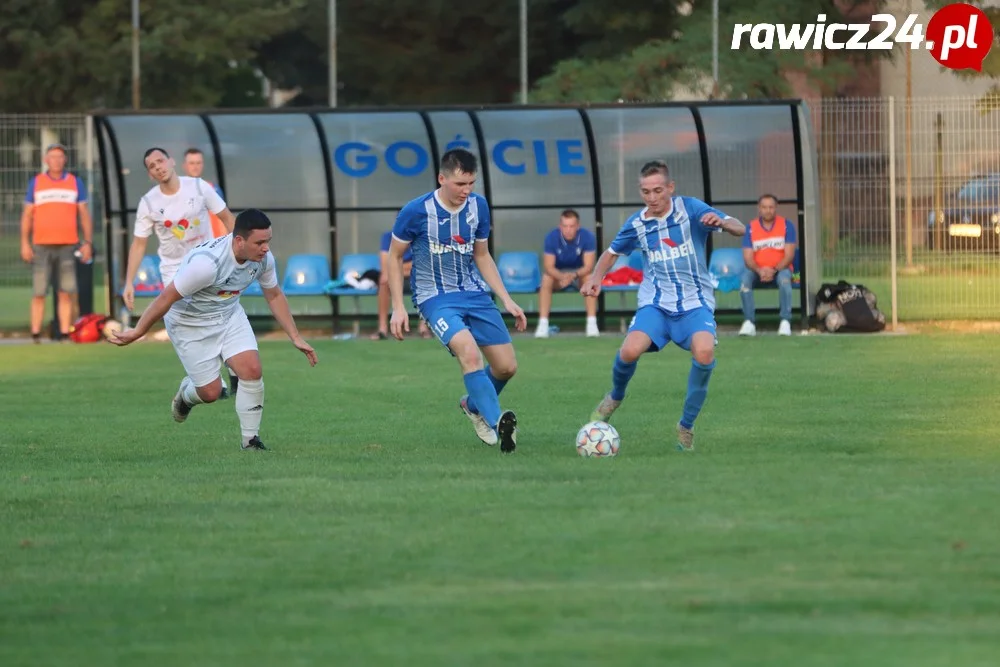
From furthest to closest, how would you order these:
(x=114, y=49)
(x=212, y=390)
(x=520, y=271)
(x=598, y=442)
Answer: (x=114, y=49) → (x=520, y=271) → (x=212, y=390) → (x=598, y=442)

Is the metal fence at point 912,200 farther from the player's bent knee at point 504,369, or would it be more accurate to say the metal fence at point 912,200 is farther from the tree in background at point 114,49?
the tree in background at point 114,49

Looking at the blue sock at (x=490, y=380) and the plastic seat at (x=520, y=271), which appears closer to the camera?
the blue sock at (x=490, y=380)

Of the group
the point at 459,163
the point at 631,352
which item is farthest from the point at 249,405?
the point at 631,352

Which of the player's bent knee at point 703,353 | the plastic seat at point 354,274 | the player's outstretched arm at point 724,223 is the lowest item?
the player's bent knee at point 703,353

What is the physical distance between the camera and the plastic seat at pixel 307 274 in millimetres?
21781

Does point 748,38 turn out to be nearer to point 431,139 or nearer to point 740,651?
point 431,139

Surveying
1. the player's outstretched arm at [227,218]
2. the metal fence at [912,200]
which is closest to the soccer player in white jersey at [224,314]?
the player's outstretched arm at [227,218]

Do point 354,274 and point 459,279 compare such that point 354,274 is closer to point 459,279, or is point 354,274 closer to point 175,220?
point 175,220

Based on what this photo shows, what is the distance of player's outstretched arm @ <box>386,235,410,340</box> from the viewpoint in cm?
1050

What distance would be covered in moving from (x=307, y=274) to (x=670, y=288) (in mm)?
11958

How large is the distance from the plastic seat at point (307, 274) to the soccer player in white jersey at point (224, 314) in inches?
412

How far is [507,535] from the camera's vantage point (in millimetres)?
7590

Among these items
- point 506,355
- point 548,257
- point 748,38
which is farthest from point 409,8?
point 506,355

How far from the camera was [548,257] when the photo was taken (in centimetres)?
2078
